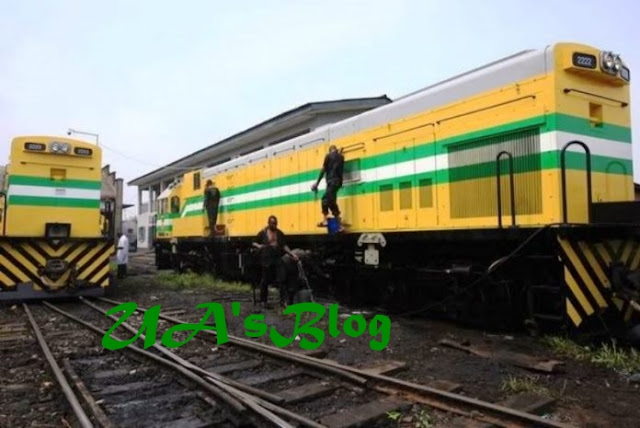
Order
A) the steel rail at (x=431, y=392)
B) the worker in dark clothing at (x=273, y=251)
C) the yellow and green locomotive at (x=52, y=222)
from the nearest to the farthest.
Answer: the steel rail at (x=431, y=392) → the worker in dark clothing at (x=273, y=251) → the yellow and green locomotive at (x=52, y=222)

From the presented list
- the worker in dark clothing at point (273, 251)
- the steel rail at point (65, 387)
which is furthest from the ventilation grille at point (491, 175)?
the steel rail at point (65, 387)

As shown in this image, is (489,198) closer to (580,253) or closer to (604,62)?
(580,253)

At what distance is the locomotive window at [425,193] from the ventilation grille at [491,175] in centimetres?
42

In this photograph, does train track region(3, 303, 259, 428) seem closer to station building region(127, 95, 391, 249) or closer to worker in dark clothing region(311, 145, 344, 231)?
worker in dark clothing region(311, 145, 344, 231)

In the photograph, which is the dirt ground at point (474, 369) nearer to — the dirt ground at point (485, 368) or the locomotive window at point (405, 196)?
the dirt ground at point (485, 368)

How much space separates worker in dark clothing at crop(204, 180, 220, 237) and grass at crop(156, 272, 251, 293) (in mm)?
1285

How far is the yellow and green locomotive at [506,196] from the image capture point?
6.34 m

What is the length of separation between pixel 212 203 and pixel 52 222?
418 cm

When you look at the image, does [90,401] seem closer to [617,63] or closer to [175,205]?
[617,63]

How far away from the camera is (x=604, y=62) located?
22.0 ft

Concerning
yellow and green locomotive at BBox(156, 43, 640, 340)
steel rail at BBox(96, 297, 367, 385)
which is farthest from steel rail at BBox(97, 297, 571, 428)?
yellow and green locomotive at BBox(156, 43, 640, 340)

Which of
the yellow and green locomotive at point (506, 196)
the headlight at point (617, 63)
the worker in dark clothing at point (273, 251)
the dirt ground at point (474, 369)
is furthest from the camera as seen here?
the worker in dark clothing at point (273, 251)

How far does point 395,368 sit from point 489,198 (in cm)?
277

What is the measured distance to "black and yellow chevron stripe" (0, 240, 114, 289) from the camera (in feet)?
37.2
